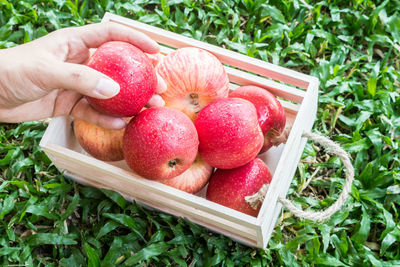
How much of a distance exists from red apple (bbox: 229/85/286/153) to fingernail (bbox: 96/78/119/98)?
23.8 inches

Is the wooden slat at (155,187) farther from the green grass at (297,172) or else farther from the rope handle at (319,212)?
the green grass at (297,172)

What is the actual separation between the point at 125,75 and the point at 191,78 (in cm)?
28

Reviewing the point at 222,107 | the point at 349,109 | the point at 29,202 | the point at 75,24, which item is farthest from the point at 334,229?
the point at 75,24

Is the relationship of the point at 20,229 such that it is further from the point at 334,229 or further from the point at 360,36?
the point at 360,36

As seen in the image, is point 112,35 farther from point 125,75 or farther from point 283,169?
point 283,169

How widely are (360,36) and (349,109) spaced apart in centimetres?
53

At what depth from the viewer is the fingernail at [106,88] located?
148 cm

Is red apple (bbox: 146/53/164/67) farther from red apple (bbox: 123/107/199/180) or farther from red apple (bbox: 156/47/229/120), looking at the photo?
red apple (bbox: 123/107/199/180)

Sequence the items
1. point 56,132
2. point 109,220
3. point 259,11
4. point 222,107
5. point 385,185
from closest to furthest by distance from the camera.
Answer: point 222,107, point 56,132, point 109,220, point 385,185, point 259,11

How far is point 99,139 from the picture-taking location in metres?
1.79

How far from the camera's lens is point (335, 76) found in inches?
98.0

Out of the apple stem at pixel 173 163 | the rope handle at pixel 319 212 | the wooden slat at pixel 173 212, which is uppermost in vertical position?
the apple stem at pixel 173 163

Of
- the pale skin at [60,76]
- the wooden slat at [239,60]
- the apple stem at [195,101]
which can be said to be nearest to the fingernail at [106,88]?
the pale skin at [60,76]

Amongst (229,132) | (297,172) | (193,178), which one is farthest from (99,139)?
(297,172)
